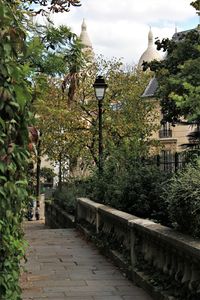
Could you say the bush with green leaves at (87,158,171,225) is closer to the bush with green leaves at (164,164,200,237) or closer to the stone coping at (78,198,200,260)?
the stone coping at (78,198,200,260)

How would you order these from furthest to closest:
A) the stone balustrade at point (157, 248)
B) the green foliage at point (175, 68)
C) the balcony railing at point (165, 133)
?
the balcony railing at point (165, 133), the green foliage at point (175, 68), the stone balustrade at point (157, 248)

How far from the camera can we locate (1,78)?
305cm

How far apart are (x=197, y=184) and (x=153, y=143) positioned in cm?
2885

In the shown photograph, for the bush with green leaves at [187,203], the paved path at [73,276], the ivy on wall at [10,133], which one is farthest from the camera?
the paved path at [73,276]

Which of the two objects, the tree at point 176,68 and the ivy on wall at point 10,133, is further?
the tree at point 176,68

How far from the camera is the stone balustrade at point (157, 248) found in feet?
17.2

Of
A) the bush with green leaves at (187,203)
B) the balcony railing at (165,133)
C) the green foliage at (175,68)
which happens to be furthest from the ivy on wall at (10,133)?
the balcony railing at (165,133)

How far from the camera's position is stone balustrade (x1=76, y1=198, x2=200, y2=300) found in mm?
5238

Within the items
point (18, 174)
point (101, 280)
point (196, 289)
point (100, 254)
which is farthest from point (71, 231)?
point (18, 174)

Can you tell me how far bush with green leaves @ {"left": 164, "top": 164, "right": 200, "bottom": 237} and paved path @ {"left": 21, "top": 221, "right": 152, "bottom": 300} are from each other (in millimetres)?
1132

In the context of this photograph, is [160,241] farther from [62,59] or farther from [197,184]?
[62,59]

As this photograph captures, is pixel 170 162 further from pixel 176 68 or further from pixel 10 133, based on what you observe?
pixel 176 68

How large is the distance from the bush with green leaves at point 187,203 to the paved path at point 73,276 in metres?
1.13

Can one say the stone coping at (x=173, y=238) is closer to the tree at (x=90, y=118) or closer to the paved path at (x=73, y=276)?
the paved path at (x=73, y=276)
